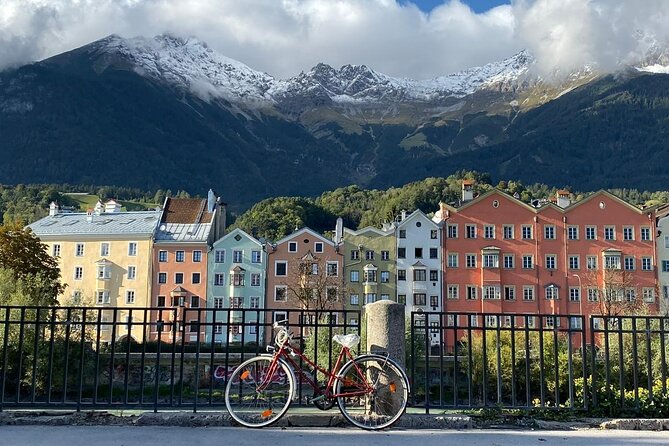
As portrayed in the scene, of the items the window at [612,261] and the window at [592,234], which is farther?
the window at [592,234]

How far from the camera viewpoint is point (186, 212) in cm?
7881

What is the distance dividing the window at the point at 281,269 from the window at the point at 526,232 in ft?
79.2

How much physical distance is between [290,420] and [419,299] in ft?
Result: 198

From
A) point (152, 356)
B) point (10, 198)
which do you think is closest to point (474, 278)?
point (152, 356)

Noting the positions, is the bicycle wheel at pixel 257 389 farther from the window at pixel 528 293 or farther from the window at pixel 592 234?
the window at pixel 592 234

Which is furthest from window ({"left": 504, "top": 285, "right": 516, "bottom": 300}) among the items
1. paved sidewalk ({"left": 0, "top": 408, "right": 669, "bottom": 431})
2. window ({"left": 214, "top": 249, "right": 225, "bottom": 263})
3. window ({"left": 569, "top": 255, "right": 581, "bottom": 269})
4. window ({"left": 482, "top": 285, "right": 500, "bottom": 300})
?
paved sidewalk ({"left": 0, "top": 408, "right": 669, "bottom": 431})

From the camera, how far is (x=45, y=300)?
48062 millimetres

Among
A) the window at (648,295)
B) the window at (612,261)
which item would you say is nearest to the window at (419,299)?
the window at (612,261)

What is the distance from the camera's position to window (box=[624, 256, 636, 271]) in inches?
2707

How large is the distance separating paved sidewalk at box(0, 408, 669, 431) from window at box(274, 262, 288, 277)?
6070 centimetres

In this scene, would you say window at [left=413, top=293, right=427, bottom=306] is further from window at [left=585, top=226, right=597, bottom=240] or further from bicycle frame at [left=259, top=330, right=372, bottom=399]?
bicycle frame at [left=259, top=330, right=372, bottom=399]

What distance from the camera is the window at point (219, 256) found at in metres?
72.0

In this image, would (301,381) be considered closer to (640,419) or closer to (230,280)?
(640,419)

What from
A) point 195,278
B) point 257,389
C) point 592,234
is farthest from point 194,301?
point 257,389
